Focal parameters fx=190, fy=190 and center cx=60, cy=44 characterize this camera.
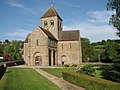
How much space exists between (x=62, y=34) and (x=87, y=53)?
23101mm

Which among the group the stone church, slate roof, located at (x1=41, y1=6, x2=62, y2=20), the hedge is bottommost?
the hedge

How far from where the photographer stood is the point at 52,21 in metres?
58.3

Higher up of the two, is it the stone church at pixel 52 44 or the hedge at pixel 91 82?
the stone church at pixel 52 44

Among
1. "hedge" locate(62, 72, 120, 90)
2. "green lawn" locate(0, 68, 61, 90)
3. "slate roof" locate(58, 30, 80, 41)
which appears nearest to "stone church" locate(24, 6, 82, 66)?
"slate roof" locate(58, 30, 80, 41)

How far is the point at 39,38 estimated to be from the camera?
50.2m

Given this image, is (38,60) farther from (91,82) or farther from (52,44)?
(91,82)

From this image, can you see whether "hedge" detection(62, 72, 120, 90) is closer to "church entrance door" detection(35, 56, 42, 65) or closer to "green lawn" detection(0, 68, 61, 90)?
"green lawn" detection(0, 68, 61, 90)

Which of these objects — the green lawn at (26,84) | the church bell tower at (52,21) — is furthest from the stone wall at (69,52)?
the green lawn at (26,84)

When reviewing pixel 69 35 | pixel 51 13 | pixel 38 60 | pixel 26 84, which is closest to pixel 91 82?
pixel 26 84

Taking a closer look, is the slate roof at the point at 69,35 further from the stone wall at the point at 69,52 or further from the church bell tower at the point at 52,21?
the church bell tower at the point at 52,21

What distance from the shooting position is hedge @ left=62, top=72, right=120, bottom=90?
12659 mm

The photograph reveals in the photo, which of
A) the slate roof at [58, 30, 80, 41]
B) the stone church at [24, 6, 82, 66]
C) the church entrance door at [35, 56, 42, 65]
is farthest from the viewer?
the slate roof at [58, 30, 80, 41]

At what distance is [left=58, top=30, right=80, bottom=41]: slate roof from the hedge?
3460cm

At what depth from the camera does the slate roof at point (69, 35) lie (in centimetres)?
5650
